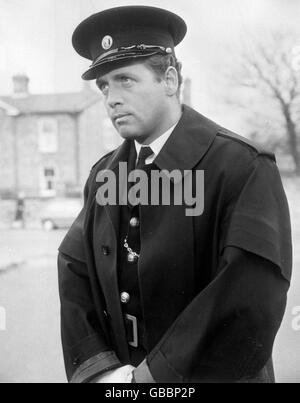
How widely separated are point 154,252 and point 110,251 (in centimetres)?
18

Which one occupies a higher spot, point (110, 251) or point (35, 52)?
point (35, 52)

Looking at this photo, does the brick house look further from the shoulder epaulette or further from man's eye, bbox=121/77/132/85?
the shoulder epaulette

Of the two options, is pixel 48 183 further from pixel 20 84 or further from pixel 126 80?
pixel 126 80

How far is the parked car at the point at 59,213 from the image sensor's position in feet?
5.89

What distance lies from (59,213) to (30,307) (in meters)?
0.41

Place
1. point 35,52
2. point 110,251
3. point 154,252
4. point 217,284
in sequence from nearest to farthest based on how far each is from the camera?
1. point 217,284
2. point 154,252
3. point 110,251
4. point 35,52

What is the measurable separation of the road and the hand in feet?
1.58

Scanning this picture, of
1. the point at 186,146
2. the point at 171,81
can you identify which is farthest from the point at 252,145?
the point at 171,81

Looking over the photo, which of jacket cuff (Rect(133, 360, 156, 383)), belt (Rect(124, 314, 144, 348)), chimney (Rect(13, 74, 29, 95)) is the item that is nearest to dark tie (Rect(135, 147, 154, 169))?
belt (Rect(124, 314, 144, 348))

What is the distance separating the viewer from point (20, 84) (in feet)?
5.99

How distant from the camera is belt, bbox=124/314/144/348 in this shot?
4.57 ft

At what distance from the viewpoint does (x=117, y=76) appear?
4.38ft
